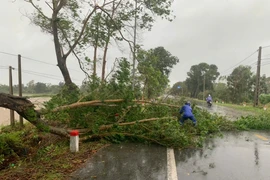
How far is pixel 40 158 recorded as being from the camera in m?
5.98

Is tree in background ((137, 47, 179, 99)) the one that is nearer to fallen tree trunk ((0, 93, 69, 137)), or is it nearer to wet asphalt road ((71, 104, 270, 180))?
wet asphalt road ((71, 104, 270, 180))

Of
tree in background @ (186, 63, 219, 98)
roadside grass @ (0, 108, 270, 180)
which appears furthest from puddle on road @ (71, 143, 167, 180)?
tree in background @ (186, 63, 219, 98)

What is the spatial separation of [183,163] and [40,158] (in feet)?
12.3

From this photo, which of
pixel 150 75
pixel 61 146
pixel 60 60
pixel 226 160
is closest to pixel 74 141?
pixel 61 146

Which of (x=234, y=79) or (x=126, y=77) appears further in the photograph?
(x=234, y=79)

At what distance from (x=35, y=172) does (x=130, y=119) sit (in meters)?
3.70

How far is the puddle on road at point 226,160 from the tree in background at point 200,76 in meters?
68.3

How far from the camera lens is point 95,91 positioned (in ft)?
26.1

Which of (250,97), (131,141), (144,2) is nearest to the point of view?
(131,141)

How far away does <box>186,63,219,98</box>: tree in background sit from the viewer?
73375 millimetres

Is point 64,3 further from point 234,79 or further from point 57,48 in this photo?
point 234,79

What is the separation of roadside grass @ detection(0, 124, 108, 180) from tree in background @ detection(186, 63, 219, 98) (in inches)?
2752

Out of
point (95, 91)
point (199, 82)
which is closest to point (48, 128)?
point (95, 91)

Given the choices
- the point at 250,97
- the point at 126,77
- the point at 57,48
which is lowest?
the point at 250,97
